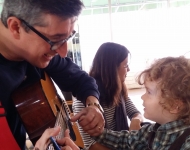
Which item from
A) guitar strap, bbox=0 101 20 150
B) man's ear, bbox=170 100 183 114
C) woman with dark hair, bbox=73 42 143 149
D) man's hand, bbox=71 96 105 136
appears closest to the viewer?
guitar strap, bbox=0 101 20 150

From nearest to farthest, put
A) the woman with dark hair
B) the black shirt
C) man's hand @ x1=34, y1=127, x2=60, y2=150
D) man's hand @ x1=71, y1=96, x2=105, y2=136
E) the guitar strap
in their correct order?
man's hand @ x1=34, y1=127, x2=60, y2=150, the guitar strap, the black shirt, man's hand @ x1=71, y1=96, x2=105, y2=136, the woman with dark hair

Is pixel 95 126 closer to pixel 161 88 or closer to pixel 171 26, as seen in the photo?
pixel 161 88

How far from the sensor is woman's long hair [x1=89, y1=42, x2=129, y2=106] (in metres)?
1.87

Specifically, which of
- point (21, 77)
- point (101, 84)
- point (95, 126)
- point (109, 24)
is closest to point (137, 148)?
point (95, 126)

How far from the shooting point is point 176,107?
3.63ft

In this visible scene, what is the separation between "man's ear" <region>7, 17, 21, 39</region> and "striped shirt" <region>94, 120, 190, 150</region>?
0.64m

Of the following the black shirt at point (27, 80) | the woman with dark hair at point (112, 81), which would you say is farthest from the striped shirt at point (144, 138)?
the woman with dark hair at point (112, 81)

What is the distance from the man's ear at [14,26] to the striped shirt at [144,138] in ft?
2.10

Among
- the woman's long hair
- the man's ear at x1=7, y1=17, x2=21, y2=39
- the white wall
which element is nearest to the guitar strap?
the man's ear at x1=7, y1=17, x2=21, y2=39

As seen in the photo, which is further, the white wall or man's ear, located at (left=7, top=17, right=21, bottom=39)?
the white wall

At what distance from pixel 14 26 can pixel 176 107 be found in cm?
74

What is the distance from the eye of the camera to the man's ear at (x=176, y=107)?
Answer: 110 cm

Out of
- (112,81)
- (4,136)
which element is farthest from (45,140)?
(112,81)

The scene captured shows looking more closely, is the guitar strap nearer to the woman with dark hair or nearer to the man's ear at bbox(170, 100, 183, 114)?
the man's ear at bbox(170, 100, 183, 114)
